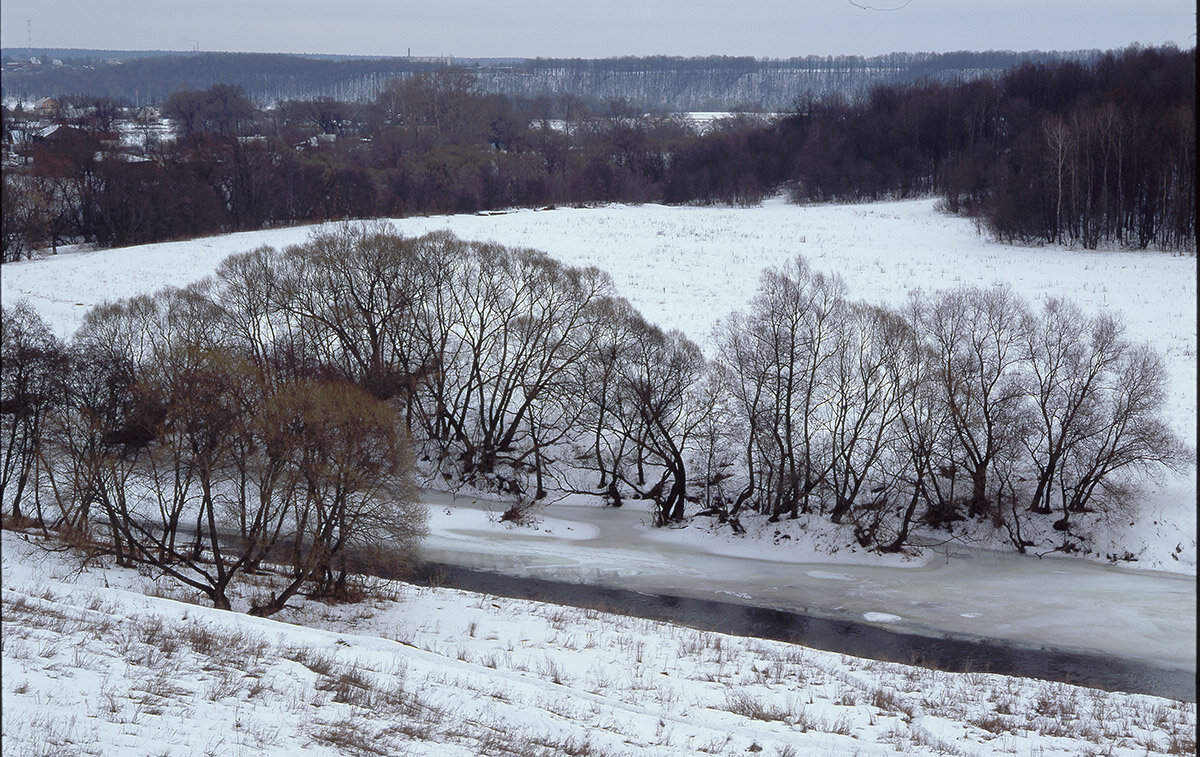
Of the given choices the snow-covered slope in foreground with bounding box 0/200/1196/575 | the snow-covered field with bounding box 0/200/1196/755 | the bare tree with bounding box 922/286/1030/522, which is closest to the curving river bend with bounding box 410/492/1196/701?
the snow-covered field with bounding box 0/200/1196/755

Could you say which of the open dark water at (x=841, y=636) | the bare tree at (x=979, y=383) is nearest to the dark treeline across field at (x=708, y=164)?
the bare tree at (x=979, y=383)

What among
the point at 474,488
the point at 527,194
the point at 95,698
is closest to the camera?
the point at 95,698

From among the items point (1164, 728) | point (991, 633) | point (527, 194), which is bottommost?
point (991, 633)

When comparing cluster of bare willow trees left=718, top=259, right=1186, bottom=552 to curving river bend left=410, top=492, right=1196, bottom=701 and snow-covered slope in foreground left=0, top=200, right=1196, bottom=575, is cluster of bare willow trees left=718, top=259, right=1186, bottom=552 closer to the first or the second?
snow-covered slope in foreground left=0, top=200, right=1196, bottom=575

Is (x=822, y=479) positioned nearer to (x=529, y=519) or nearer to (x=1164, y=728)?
(x=529, y=519)

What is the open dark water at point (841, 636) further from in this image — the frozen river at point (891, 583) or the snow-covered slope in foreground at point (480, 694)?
the snow-covered slope in foreground at point (480, 694)

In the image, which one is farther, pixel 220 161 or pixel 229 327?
pixel 220 161

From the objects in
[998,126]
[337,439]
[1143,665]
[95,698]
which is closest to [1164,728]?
[1143,665]

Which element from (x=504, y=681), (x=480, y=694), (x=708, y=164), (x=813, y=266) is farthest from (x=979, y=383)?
(x=708, y=164)
